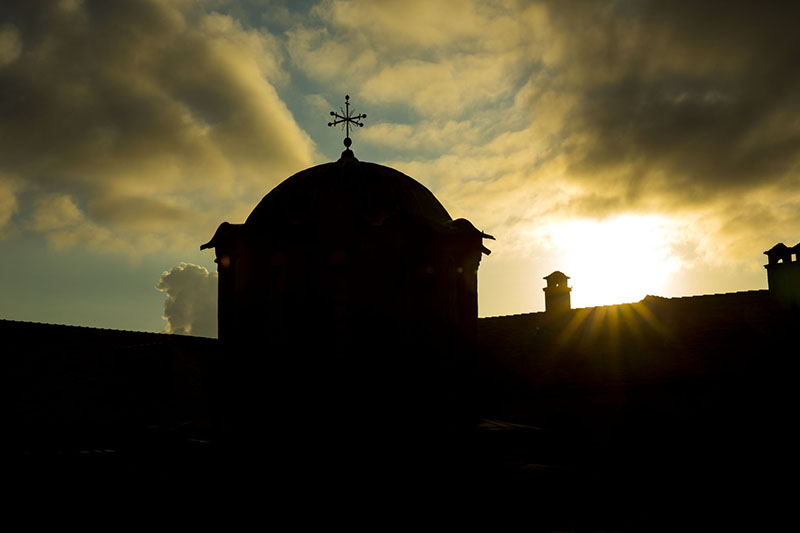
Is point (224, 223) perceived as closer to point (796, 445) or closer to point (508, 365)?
point (508, 365)

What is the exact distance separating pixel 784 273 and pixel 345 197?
18.3m

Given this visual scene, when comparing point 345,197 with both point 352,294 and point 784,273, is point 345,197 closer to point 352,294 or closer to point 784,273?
point 352,294

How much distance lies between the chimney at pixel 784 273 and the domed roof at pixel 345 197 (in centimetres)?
1470

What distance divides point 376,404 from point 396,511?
2.95m

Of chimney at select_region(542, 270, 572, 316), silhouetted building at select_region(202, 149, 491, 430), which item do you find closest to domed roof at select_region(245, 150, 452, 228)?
silhouetted building at select_region(202, 149, 491, 430)

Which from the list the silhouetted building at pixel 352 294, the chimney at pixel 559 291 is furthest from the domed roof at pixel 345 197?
the chimney at pixel 559 291

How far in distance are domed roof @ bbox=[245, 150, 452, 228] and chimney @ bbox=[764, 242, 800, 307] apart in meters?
14.7

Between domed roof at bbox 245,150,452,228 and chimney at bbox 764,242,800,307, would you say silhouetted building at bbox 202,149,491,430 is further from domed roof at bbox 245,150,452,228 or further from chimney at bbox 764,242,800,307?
chimney at bbox 764,242,800,307

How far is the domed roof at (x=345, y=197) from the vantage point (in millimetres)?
19172

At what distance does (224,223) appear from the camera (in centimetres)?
2020

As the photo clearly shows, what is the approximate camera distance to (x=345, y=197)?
1947 cm

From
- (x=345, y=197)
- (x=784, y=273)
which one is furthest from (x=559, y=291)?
(x=345, y=197)

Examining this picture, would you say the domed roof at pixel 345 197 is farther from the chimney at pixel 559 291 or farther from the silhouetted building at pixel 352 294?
the chimney at pixel 559 291

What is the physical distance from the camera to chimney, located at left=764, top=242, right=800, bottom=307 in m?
26.5
